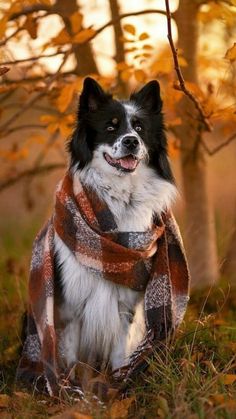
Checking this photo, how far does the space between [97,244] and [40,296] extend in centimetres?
48

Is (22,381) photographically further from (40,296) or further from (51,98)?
(51,98)

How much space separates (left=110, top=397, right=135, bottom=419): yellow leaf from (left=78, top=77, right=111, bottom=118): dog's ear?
164cm

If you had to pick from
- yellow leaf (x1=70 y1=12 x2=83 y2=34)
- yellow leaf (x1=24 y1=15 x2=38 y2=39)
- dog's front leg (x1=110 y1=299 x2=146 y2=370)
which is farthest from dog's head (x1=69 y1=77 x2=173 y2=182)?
yellow leaf (x1=24 y1=15 x2=38 y2=39)

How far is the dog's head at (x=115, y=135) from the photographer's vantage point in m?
4.02

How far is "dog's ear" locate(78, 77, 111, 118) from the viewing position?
4109mm

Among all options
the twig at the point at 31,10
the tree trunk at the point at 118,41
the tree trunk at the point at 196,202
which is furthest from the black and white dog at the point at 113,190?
the tree trunk at the point at 118,41

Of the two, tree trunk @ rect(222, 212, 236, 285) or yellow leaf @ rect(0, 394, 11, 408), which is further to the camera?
tree trunk @ rect(222, 212, 236, 285)

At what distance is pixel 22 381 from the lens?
4238 mm

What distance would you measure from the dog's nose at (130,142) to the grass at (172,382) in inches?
42.6

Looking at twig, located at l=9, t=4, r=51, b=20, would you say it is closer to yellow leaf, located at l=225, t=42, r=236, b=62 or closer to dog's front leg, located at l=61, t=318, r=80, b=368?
yellow leaf, located at l=225, t=42, r=236, b=62

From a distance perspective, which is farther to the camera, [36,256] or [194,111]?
[194,111]

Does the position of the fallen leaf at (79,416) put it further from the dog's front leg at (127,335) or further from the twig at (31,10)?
the twig at (31,10)

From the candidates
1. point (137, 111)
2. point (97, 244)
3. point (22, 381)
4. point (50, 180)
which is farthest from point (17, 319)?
point (50, 180)

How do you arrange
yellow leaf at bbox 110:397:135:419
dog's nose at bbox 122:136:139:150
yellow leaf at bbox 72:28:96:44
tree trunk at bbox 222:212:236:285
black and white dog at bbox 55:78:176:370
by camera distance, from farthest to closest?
tree trunk at bbox 222:212:236:285 < yellow leaf at bbox 72:28:96:44 < black and white dog at bbox 55:78:176:370 < dog's nose at bbox 122:136:139:150 < yellow leaf at bbox 110:397:135:419
